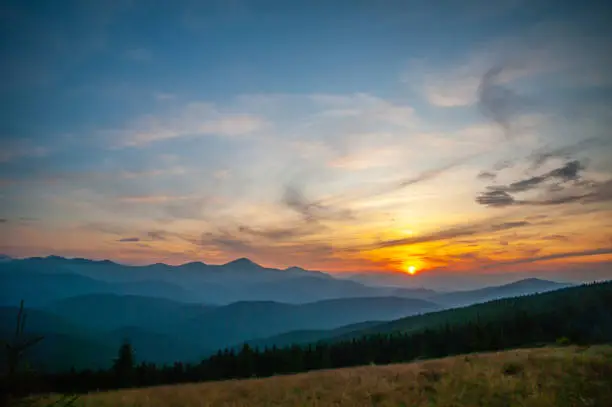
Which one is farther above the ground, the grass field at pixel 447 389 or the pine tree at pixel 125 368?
the grass field at pixel 447 389

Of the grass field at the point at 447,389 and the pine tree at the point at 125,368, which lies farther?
the pine tree at the point at 125,368

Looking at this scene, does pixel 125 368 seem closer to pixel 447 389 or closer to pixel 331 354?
pixel 331 354

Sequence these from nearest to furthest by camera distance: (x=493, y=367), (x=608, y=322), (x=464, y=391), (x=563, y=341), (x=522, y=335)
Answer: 1. (x=464, y=391)
2. (x=493, y=367)
3. (x=563, y=341)
4. (x=522, y=335)
5. (x=608, y=322)

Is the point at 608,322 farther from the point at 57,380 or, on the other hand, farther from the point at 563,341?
the point at 57,380

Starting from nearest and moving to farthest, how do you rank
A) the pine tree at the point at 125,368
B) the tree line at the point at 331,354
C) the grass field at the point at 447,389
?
the grass field at the point at 447,389
the pine tree at the point at 125,368
the tree line at the point at 331,354

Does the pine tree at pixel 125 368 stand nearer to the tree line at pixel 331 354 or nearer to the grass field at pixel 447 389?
the tree line at pixel 331 354

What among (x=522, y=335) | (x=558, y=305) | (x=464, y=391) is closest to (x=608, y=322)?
(x=558, y=305)

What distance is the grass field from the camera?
12.8 metres

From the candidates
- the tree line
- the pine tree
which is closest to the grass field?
the tree line

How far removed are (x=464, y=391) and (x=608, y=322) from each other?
14917 cm

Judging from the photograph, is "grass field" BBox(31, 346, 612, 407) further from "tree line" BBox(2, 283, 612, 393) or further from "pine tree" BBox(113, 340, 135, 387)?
"pine tree" BBox(113, 340, 135, 387)

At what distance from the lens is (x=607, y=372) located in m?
15.1

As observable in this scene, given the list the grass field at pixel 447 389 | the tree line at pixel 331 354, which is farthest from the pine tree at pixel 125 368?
the grass field at pixel 447 389

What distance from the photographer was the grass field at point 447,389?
41.9ft
